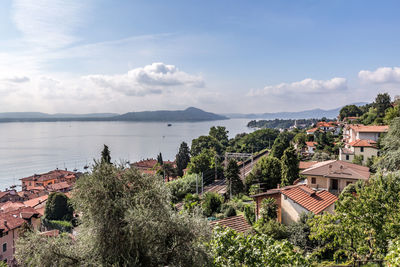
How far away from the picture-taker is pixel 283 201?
50.1 ft

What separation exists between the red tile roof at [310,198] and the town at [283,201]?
6 cm

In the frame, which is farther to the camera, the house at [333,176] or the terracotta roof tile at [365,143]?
the terracotta roof tile at [365,143]

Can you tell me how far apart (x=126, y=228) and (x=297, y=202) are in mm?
11310

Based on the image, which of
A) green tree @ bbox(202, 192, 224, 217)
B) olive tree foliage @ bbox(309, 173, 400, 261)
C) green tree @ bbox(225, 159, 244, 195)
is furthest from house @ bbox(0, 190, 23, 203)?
olive tree foliage @ bbox(309, 173, 400, 261)

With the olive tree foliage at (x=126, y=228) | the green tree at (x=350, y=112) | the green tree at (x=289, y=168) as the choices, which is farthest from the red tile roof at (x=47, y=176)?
the green tree at (x=350, y=112)

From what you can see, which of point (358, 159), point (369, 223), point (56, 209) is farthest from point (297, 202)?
point (56, 209)

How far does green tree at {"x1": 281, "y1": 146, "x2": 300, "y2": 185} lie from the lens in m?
24.9

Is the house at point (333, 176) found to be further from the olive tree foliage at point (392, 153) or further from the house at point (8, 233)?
the house at point (8, 233)

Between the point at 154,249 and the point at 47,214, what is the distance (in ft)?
92.1

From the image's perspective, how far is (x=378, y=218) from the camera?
250 inches

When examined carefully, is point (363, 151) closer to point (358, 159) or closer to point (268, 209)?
point (358, 159)

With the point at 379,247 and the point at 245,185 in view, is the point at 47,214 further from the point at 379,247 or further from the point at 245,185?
the point at 379,247

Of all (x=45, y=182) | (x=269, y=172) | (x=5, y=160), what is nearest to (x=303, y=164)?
(x=269, y=172)

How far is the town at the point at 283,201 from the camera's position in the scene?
618cm
